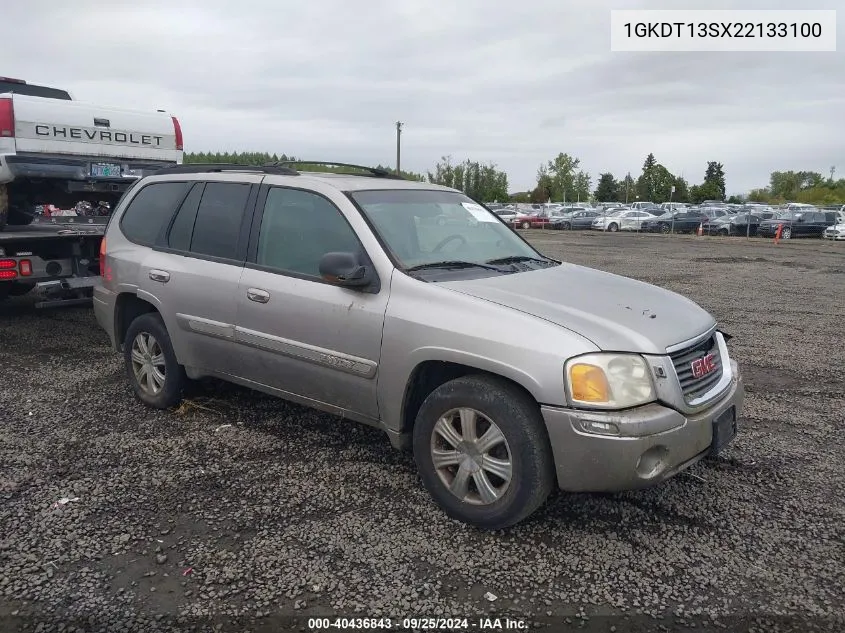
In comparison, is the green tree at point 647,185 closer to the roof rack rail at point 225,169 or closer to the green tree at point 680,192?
the green tree at point 680,192

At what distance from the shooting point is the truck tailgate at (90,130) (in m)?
8.18

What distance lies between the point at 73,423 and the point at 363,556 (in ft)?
9.03

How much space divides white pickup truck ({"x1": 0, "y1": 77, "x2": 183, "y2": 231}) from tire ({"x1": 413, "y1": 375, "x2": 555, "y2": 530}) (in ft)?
21.1

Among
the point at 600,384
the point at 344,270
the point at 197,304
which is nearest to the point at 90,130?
the point at 197,304

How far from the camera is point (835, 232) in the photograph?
3119 cm

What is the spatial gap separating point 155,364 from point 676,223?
37290 millimetres

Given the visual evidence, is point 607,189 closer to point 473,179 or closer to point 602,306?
point 473,179

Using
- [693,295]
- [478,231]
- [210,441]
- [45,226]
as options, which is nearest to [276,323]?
[210,441]

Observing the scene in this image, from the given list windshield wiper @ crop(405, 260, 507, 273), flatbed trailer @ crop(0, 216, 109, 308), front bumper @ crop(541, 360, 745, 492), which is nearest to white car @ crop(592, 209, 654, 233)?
flatbed trailer @ crop(0, 216, 109, 308)

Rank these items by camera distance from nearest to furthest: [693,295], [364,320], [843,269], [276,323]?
[364,320] → [276,323] → [693,295] → [843,269]

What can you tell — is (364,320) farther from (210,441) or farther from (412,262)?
(210,441)

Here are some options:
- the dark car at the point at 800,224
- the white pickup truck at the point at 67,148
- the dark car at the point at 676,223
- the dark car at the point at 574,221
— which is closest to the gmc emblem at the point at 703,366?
the white pickup truck at the point at 67,148

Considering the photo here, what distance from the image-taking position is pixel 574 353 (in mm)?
3188

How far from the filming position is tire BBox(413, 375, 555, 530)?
3.26 m
